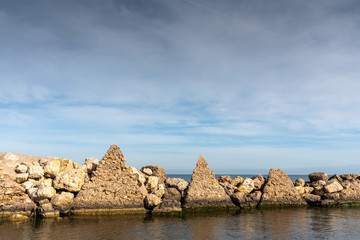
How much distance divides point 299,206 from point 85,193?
21.4 meters

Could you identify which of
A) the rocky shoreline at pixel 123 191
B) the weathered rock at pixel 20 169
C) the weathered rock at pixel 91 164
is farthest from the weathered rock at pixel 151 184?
the weathered rock at pixel 20 169

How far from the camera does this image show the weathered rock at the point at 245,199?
28.5 metres

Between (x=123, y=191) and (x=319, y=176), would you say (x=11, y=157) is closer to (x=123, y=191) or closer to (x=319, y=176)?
(x=123, y=191)

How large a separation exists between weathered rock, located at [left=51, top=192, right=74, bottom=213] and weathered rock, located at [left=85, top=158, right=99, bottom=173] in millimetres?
3697

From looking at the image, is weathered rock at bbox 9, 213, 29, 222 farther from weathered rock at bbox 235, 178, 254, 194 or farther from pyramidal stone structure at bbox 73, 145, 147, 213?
weathered rock at bbox 235, 178, 254, 194

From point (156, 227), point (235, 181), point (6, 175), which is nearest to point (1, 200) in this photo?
point (6, 175)

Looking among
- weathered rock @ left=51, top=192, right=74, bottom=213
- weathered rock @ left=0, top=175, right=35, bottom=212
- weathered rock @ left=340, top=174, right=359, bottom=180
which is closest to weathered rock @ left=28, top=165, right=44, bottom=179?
weathered rock @ left=0, top=175, right=35, bottom=212

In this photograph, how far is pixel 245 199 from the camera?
2877 cm

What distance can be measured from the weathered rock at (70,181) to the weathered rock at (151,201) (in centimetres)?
601

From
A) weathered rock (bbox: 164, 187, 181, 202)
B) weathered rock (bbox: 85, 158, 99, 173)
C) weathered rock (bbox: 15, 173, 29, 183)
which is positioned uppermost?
weathered rock (bbox: 85, 158, 99, 173)

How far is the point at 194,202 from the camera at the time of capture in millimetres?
26797

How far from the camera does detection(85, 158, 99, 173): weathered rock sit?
28109 millimetres

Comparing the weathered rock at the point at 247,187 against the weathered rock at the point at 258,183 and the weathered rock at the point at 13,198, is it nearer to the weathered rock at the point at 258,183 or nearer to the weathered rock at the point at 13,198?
the weathered rock at the point at 258,183

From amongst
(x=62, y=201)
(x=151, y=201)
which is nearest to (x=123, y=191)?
(x=151, y=201)
